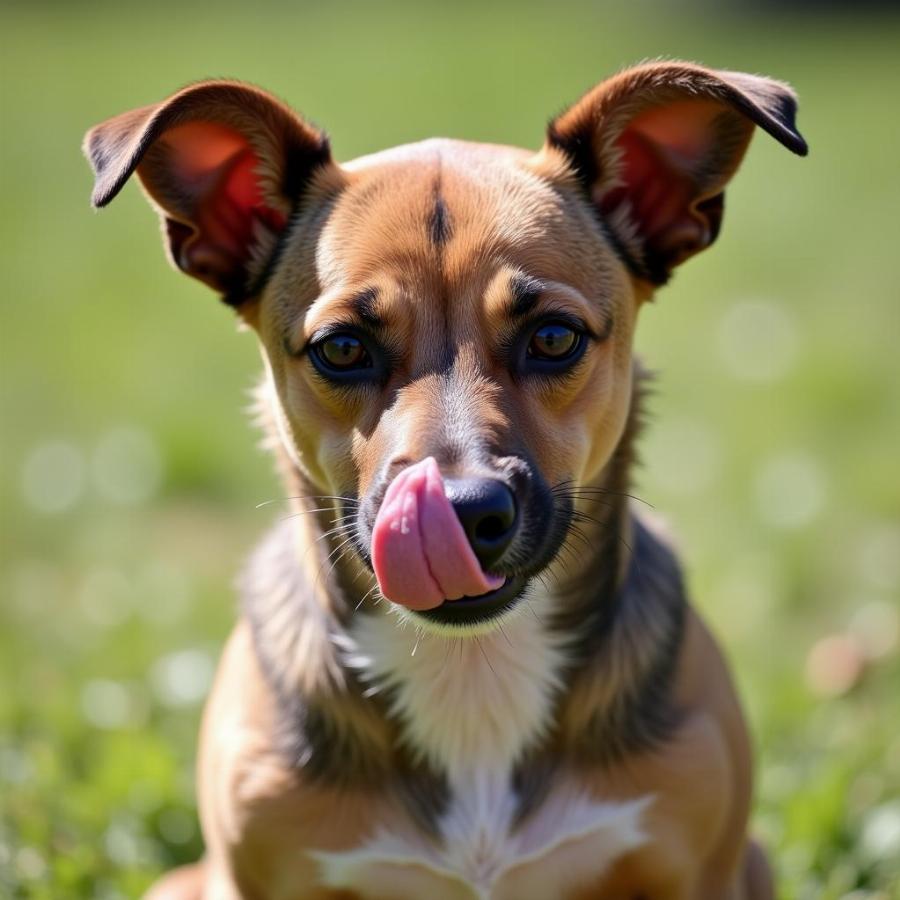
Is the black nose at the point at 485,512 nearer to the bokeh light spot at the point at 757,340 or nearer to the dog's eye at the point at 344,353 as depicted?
the dog's eye at the point at 344,353

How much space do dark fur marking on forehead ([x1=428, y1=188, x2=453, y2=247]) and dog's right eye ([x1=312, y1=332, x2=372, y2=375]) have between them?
308 mm

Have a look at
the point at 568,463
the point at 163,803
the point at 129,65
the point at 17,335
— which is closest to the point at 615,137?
the point at 568,463

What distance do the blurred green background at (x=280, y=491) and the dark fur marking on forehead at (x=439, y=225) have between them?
33.8 inches

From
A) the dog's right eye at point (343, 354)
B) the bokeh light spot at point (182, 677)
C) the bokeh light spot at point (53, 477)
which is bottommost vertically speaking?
the bokeh light spot at point (53, 477)

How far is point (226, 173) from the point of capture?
401 cm

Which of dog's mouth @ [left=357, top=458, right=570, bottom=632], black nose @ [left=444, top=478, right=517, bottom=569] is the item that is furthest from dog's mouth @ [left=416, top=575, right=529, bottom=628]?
black nose @ [left=444, top=478, right=517, bottom=569]

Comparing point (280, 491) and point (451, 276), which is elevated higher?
point (451, 276)

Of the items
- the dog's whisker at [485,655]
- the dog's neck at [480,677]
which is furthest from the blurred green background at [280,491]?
the dog's whisker at [485,655]

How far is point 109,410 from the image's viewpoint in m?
8.43

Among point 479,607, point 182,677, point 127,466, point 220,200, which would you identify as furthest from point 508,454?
point 127,466

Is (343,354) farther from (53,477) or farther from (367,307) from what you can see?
(53,477)

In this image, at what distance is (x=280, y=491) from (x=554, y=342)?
13.0ft

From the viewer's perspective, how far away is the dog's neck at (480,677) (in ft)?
12.5

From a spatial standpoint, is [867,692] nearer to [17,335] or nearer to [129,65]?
[17,335]
